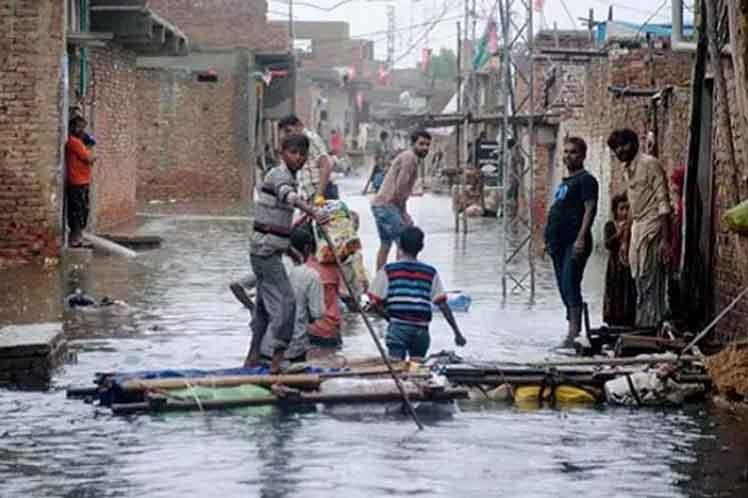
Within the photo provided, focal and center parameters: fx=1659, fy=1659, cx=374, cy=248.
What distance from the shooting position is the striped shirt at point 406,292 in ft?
36.7

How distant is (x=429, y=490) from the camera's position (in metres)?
7.81

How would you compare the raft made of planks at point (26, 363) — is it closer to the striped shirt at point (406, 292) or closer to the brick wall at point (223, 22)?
the striped shirt at point (406, 292)

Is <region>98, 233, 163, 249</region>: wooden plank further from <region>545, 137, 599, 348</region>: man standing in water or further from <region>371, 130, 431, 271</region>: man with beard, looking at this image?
<region>545, 137, 599, 348</region>: man standing in water

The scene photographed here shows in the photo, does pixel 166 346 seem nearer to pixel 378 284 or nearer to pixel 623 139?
pixel 378 284

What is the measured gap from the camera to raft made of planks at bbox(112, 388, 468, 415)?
9.62m

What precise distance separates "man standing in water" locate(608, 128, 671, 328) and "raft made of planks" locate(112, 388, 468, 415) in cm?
368

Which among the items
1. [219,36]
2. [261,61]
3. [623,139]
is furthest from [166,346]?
[219,36]

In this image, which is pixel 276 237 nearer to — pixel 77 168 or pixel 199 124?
pixel 77 168

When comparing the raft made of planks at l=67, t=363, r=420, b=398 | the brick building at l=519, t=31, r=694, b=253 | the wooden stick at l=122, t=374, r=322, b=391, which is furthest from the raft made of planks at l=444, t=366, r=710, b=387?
the brick building at l=519, t=31, r=694, b=253

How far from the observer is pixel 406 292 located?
11.1 m

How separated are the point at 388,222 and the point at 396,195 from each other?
271 millimetres

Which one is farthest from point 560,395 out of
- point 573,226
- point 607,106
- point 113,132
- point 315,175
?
point 113,132

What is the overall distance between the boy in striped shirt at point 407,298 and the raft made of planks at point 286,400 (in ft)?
4.08

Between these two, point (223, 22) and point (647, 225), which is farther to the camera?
point (223, 22)
